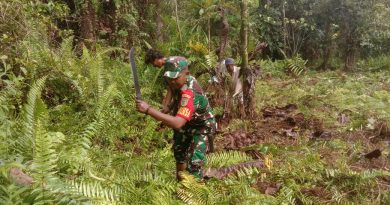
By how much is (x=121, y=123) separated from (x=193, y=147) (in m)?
1.93

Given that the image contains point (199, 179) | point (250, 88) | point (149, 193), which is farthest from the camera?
point (250, 88)

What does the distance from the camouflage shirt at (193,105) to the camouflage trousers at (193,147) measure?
0.21 ft

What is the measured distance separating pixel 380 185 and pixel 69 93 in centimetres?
427

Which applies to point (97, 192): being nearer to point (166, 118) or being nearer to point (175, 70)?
point (166, 118)

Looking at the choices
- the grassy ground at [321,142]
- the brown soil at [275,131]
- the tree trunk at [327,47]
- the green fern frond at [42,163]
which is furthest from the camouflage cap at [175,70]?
the tree trunk at [327,47]

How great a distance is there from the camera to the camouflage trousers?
425 centimetres

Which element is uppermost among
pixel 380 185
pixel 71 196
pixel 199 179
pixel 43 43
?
pixel 43 43

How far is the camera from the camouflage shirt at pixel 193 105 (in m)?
3.81

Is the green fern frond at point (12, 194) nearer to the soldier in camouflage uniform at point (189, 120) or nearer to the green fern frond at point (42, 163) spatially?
the green fern frond at point (42, 163)

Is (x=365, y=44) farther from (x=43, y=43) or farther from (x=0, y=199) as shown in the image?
(x=0, y=199)

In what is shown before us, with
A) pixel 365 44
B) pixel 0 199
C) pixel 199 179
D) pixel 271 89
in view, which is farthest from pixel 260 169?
pixel 365 44

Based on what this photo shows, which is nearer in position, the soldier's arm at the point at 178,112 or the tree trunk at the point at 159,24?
the soldier's arm at the point at 178,112

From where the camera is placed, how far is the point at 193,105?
392 cm

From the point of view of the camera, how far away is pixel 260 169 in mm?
5004
